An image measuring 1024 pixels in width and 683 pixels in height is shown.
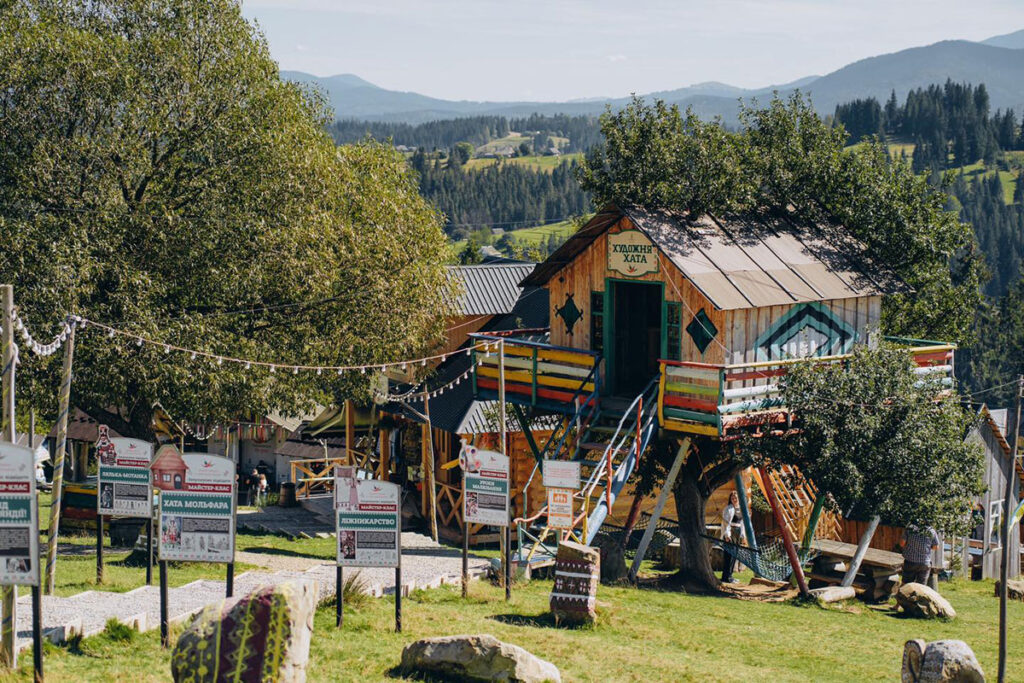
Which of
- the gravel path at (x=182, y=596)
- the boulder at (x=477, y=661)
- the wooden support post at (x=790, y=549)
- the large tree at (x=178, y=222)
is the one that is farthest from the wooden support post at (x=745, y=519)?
the boulder at (x=477, y=661)

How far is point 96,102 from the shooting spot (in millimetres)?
26891

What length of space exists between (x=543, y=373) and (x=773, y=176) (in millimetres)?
7819

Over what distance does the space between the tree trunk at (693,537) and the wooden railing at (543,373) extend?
11.3ft

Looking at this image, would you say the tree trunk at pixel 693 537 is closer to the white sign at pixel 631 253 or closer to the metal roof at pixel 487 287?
the white sign at pixel 631 253

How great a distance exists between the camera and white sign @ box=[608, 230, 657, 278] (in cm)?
2492

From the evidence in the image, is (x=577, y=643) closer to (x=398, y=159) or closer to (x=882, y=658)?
(x=882, y=658)

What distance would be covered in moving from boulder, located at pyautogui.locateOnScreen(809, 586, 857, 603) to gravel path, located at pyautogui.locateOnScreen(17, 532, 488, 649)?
24.4 feet

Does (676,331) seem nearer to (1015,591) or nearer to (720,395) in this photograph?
(720,395)

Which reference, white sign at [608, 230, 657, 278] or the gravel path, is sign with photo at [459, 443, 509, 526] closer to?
the gravel path

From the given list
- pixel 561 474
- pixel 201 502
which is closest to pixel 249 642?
pixel 201 502

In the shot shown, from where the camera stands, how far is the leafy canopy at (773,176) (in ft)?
88.5

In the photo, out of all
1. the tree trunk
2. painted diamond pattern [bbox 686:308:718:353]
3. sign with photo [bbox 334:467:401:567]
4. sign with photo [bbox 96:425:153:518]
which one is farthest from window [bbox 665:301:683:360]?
sign with photo [bbox 96:425:153:518]

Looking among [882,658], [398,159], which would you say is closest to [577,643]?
[882,658]

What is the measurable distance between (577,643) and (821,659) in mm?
4519
